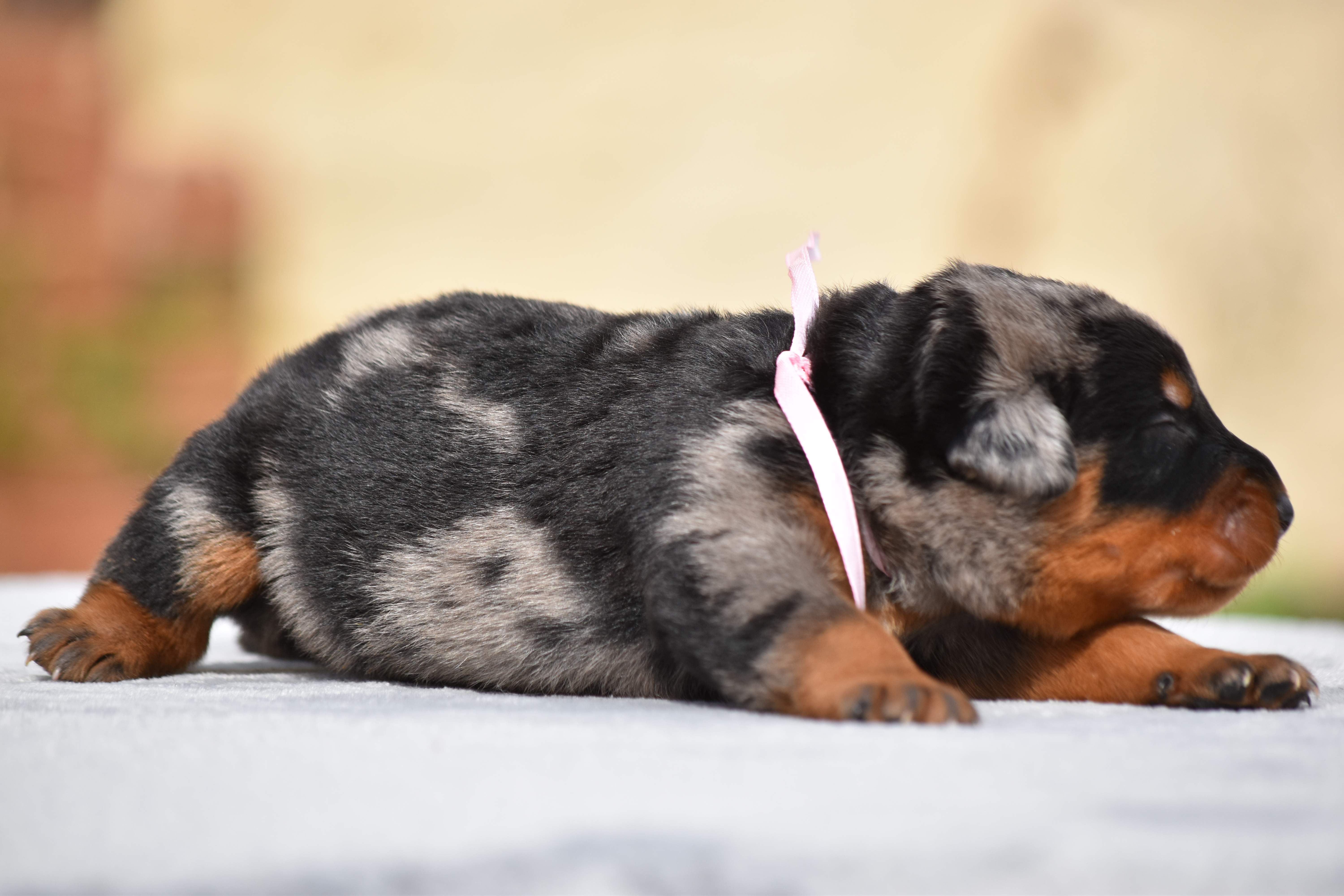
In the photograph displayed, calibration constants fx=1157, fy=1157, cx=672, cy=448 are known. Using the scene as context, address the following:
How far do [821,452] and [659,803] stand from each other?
1.14m

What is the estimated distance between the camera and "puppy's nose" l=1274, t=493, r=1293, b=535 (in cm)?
278

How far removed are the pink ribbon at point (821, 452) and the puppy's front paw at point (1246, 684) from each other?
31.8 inches

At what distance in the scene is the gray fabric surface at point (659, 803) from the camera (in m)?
1.53

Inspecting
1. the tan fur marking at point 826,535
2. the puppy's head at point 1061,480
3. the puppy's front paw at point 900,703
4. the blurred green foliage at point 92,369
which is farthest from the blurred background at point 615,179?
the puppy's front paw at point 900,703

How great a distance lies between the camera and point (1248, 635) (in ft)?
16.0

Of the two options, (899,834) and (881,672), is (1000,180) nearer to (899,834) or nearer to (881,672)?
(881,672)

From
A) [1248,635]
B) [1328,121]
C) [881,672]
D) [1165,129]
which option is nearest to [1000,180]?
[1165,129]

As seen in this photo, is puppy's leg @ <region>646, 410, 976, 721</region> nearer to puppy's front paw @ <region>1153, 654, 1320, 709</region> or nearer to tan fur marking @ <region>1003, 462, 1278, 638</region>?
tan fur marking @ <region>1003, 462, 1278, 638</region>

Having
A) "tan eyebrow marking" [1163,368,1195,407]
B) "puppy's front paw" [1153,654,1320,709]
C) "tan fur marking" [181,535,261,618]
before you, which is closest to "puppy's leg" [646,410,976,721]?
"puppy's front paw" [1153,654,1320,709]

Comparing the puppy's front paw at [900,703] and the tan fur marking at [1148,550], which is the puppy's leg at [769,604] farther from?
the tan fur marking at [1148,550]

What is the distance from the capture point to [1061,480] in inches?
102

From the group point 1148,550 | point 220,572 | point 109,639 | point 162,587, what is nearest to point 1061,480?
point 1148,550

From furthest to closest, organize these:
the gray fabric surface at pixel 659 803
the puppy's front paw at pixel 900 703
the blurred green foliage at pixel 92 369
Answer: the blurred green foliage at pixel 92 369
the puppy's front paw at pixel 900 703
the gray fabric surface at pixel 659 803

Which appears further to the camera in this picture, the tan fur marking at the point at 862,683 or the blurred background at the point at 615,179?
the blurred background at the point at 615,179
